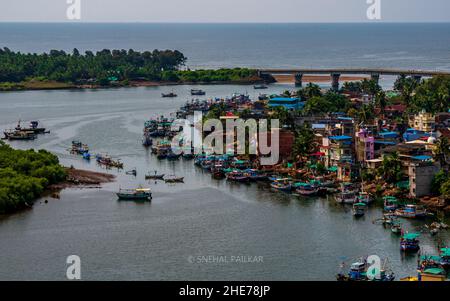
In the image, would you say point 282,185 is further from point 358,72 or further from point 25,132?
point 358,72

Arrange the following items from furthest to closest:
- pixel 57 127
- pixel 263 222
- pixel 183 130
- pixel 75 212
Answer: pixel 57 127 → pixel 183 130 → pixel 75 212 → pixel 263 222

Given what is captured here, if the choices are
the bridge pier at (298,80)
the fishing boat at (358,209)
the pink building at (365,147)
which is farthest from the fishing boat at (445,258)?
the bridge pier at (298,80)

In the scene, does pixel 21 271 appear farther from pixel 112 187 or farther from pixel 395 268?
pixel 112 187

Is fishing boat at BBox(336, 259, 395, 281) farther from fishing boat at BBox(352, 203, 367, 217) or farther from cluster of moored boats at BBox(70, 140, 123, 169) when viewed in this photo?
cluster of moored boats at BBox(70, 140, 123, 169)

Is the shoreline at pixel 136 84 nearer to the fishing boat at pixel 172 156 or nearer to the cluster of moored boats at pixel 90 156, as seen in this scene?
the cluster of moored boats at pixel 90 156

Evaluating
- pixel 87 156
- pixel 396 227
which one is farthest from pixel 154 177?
pixel 396 227

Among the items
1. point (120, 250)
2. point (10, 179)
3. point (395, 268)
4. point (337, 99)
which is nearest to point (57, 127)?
point (337, 99)
